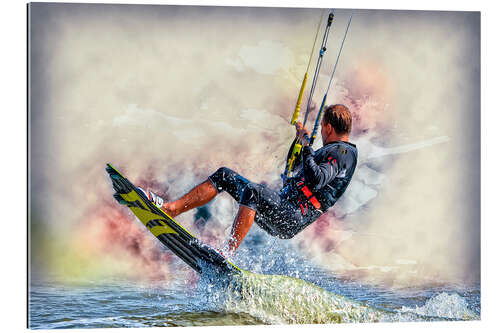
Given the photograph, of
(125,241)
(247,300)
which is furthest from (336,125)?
(125,241)

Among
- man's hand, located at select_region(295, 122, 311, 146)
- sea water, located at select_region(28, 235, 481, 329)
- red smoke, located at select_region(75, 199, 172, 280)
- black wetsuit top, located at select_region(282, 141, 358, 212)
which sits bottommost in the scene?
sea water, located at select_region(28, 235, 481, 329)

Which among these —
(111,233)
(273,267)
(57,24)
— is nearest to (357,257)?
(273,267)

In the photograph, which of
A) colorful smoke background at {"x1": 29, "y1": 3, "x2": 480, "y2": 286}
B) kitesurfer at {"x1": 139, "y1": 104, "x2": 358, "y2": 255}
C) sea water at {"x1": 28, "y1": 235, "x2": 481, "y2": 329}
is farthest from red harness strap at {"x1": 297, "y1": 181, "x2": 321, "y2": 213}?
sea water at {"x1": 28, "y1": 235, "x2": 481, "y2": 329}

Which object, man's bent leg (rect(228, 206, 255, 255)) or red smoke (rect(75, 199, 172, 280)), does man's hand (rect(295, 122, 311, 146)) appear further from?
red smoke (rect(75, 199, 172, 280))

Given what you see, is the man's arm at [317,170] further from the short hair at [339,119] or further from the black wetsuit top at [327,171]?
the short hair at [339,119]

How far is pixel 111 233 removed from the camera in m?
4.43

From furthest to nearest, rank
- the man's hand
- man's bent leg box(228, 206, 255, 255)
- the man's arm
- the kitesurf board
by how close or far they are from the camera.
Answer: the man's hand → man's bent leg box(228, 206, 255, 255) → the man's arm → the kitesurf board

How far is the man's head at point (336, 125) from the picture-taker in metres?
4.59

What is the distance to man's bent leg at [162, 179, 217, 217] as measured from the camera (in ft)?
14.5

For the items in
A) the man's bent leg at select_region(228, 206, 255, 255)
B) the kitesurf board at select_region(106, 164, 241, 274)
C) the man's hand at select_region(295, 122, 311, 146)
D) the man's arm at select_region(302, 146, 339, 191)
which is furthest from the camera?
the man's hand at select_region(295, 122, 311, 146)

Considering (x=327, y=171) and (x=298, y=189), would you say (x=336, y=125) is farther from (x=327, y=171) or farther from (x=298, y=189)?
(x=298, y=189)

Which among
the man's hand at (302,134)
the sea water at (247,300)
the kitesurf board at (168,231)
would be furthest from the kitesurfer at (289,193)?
the sea water at (247,300)

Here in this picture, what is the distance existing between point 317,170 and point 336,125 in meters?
0.47

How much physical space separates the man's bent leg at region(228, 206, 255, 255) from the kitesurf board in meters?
0.20
